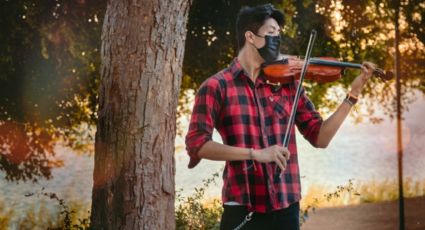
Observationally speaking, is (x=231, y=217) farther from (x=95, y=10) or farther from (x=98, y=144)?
(x=95, y=10)

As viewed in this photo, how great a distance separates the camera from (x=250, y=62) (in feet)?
11.5

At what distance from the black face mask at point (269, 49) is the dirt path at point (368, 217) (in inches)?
162

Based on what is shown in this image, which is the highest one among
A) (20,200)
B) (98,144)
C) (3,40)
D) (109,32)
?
(3,40)

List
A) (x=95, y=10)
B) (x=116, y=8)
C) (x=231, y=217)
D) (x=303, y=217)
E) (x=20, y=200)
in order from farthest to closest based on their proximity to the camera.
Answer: (x=20, y=200) → (x=95, y=10) → (x=303, y=217) → (x=116, y=8) → (x=231, y=217)

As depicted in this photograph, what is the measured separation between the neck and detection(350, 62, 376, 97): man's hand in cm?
51

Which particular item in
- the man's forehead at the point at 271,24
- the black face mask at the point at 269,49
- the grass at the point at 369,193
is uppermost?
the man's forehead at the point at 271,24

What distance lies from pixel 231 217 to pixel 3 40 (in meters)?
5.34

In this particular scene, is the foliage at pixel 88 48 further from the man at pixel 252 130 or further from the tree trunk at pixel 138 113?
the man at pixel 252 130

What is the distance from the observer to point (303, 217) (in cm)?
666

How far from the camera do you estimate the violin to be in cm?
346

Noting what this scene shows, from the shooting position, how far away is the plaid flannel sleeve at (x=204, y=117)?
3283mm

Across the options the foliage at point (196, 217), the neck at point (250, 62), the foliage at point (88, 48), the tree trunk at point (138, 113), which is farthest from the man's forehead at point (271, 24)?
the foliage at point (88, 48)

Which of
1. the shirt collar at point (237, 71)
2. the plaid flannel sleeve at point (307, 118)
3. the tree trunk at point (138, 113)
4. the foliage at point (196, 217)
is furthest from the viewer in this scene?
the foliage at point (196, 217)

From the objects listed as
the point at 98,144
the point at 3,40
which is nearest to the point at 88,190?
the point at 3,40
